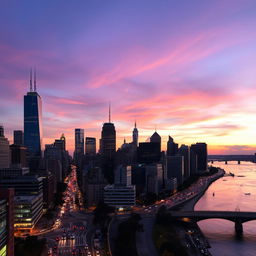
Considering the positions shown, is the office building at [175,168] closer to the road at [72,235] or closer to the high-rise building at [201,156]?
the high-rise building at [201,156]

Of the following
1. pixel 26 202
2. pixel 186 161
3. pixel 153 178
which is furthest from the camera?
pixel 186 161

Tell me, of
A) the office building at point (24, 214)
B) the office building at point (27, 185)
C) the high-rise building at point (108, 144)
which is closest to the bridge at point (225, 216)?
the office building at point (24, 214)

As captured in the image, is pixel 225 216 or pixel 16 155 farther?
pixel 16 155

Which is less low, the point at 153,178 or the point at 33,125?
the point at 33,125

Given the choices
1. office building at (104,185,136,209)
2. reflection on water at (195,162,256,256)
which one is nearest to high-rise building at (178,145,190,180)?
reflection on water at (195,162,256,256)

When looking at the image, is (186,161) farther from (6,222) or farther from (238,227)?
(6,222)

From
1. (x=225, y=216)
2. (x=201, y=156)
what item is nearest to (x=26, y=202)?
(x=225, y=216)

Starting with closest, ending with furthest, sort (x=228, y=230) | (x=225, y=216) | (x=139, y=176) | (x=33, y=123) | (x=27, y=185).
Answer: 1. (x=228, y=230)
2. (x=225, y=216)
3. (x=27, y=185)
4. (x=139, y=176)
5. (x=33, y=123)
